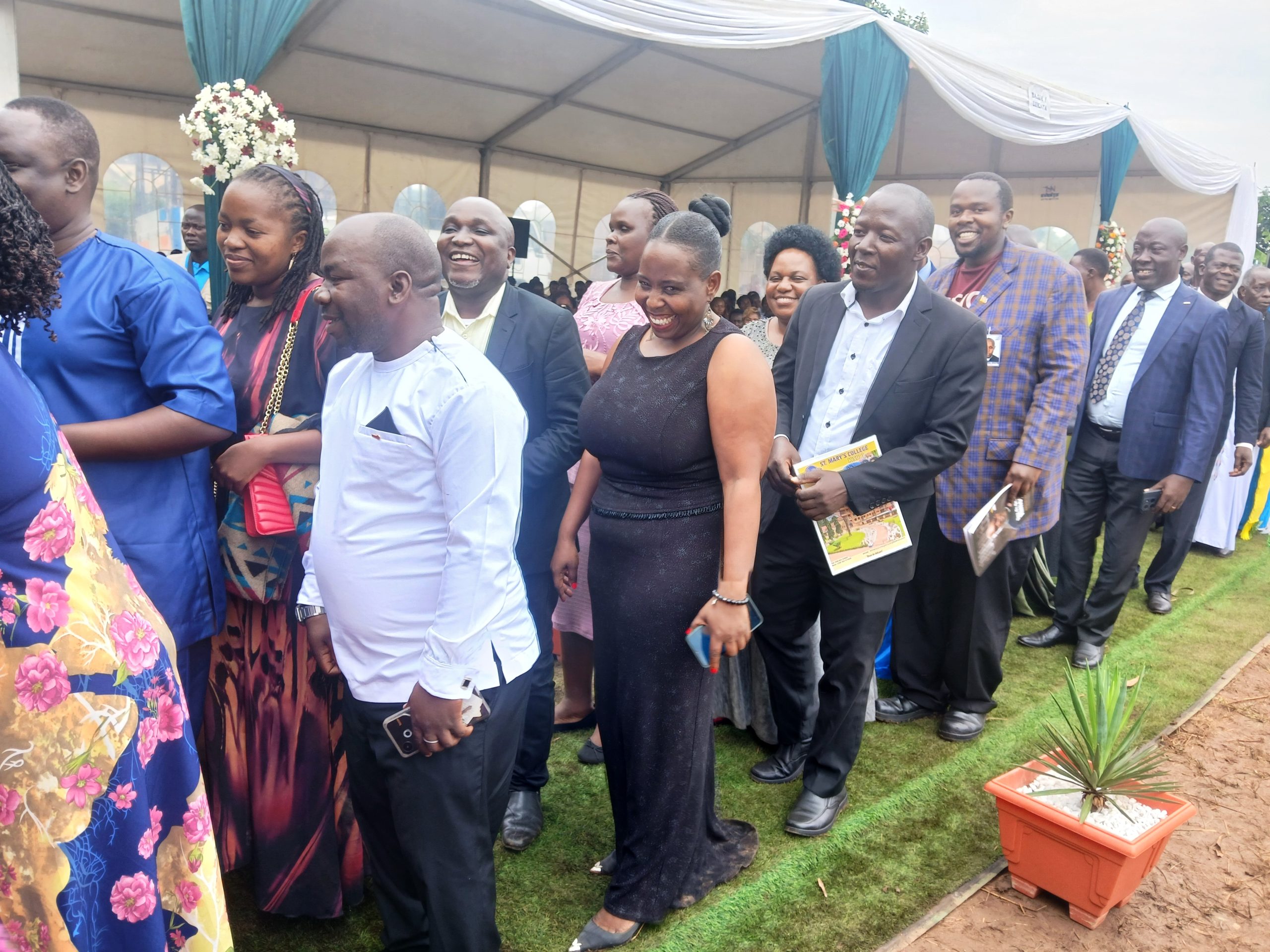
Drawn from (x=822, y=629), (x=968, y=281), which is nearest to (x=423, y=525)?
(x=822, y=629)

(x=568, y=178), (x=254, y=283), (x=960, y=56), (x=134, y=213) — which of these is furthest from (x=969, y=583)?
(x=568, y=178)

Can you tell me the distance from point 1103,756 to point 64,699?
2663 millimetres

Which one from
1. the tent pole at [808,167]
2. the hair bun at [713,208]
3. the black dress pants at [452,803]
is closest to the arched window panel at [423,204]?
the tent pole at [808,167]

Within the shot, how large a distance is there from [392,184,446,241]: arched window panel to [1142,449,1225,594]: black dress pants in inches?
437

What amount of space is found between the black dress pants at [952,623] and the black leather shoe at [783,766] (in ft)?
2.87

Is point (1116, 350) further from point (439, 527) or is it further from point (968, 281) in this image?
point (439, 527)

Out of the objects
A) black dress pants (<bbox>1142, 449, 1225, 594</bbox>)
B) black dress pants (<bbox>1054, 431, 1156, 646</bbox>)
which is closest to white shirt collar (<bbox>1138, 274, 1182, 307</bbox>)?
black dress pants (<bbox>1054, 431, 1156, 646</bbox>)

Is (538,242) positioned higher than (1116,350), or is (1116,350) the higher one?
(538,242)

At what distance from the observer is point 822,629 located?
3234 millimetres

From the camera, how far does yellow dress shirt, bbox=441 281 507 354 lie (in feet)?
9.62

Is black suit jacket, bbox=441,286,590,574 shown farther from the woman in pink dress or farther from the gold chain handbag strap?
the gold chain handbag strap

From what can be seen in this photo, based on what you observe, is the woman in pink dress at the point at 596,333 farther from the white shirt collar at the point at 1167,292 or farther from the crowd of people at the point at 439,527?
the white shirt collar at the point at 1167,292

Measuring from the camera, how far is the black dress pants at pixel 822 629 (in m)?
3.08

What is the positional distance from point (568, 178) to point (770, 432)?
1460 cm
